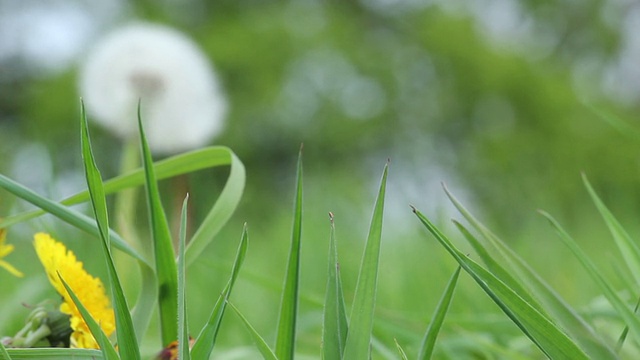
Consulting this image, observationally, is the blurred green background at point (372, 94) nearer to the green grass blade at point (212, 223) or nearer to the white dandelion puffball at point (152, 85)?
the white dandelion puffball at point (152, 85)

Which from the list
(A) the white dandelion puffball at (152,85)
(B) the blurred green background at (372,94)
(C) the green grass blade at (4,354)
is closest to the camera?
(C) the green grass blade at (4,354)

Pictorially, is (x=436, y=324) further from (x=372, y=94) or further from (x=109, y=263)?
(x=372, y=94)

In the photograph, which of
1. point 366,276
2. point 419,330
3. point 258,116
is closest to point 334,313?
point 366,276

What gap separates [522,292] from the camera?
27 centimetres

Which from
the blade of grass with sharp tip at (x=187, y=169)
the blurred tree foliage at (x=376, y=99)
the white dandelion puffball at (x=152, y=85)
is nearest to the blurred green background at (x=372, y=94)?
the blurred tree foliage at (x=376, y=99)

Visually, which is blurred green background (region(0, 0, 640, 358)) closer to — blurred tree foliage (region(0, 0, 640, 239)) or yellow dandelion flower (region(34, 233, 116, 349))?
blurred tree foliage (region(0, 0, 640, 239))

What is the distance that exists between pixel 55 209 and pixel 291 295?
0.09 metres

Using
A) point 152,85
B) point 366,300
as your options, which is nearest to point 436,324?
point 366,300

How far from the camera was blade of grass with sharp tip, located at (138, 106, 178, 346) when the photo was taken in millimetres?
247

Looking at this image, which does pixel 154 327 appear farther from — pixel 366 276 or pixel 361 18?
pixel 361 18

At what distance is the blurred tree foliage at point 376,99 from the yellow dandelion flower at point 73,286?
6.48 metres

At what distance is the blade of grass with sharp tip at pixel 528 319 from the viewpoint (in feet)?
0.74

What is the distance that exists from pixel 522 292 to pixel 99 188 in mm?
143

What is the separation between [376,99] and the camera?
769 cm
